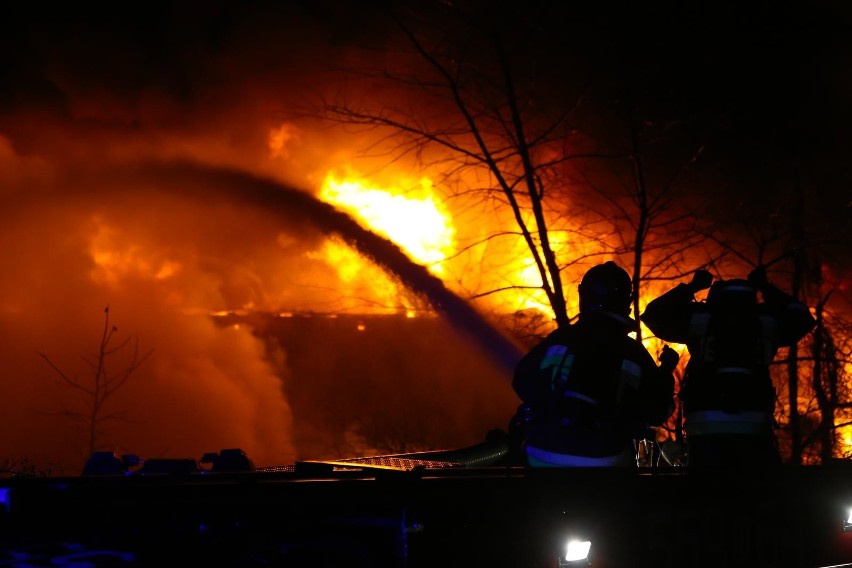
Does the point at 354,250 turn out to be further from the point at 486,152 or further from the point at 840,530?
the point at 840,530

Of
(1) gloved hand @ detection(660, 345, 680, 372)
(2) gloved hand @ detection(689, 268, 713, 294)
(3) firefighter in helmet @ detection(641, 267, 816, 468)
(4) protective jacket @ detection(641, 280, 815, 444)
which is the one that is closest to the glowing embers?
(1) gloved hand @ detection(660, 345, 680, 372)

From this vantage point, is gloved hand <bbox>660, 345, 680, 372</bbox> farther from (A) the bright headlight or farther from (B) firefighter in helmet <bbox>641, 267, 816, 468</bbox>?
(A) the bright headlight

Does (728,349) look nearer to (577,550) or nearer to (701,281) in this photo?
(701,281)

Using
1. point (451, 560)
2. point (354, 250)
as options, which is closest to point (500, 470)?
point (451, 560)

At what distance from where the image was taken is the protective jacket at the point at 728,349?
4.73 meters

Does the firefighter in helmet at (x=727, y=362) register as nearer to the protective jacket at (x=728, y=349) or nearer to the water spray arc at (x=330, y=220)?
the protective jacket at (x=728, y=349)

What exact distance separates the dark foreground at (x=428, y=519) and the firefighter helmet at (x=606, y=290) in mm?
830

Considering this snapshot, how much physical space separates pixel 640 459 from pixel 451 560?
332 cm

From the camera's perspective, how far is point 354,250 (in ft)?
66.0

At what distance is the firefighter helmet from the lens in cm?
451

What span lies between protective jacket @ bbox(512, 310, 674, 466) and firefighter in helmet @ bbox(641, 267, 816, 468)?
0.44 metres

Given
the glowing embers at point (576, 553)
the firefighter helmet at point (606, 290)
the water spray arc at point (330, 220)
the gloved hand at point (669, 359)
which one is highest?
the water spray arc at point (330, 220)

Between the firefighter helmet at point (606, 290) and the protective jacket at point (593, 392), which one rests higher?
the firefighter helmet at point (606, 290)

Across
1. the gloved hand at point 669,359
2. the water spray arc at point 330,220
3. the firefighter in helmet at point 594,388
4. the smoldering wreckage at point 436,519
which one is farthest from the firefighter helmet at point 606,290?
the water spray arc at point 330,220
